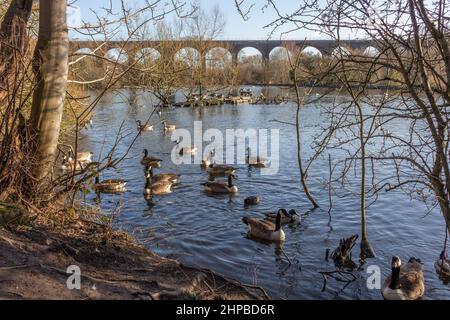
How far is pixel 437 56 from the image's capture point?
4293mm

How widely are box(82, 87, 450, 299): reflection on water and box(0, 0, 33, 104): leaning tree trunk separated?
1.62 m

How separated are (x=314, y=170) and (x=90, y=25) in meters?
10.8

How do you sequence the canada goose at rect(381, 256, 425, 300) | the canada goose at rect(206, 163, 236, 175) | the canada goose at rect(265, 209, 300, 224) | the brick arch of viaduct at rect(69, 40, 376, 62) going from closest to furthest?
the brick arch of viaduct at rect(69, 40, 376, 62) → the canada goose at rect(381, 256, 425, 300) → the canada goose at rect(265, 209, 300, 224) → the canada goose at rect(206, 163, 236, 175)

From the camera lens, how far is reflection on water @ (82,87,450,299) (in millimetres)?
8250

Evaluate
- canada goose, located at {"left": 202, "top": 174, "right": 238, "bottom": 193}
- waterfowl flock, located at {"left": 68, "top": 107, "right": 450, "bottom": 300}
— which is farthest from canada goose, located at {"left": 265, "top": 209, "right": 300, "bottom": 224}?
canada goose, located at {"left": 202, "top": 174, "right": 238, "bottom": 193}

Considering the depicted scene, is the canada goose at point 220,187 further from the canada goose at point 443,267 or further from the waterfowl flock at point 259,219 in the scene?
the canada goose at point 443,267

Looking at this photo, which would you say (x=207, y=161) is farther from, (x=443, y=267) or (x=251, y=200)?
(x=443, y=267)

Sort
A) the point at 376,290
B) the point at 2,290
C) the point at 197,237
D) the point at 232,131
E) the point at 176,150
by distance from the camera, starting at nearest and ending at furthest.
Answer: the point at 2,290 < the point at 376,290 < the point at 197,237 < the point at 176,150 < the point at 232,131

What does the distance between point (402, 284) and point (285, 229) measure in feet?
A: 12.4

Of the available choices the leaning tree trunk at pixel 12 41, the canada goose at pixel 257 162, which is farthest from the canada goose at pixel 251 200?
the leaning tree trunk at pixel 12 41

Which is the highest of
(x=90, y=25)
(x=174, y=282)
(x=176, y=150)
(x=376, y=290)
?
(x=90, y=25)

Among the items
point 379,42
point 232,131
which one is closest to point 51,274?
point 379,42

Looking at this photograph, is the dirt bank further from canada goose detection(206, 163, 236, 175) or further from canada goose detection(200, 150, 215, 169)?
canada goose detection(200, 150, 215, 169)
